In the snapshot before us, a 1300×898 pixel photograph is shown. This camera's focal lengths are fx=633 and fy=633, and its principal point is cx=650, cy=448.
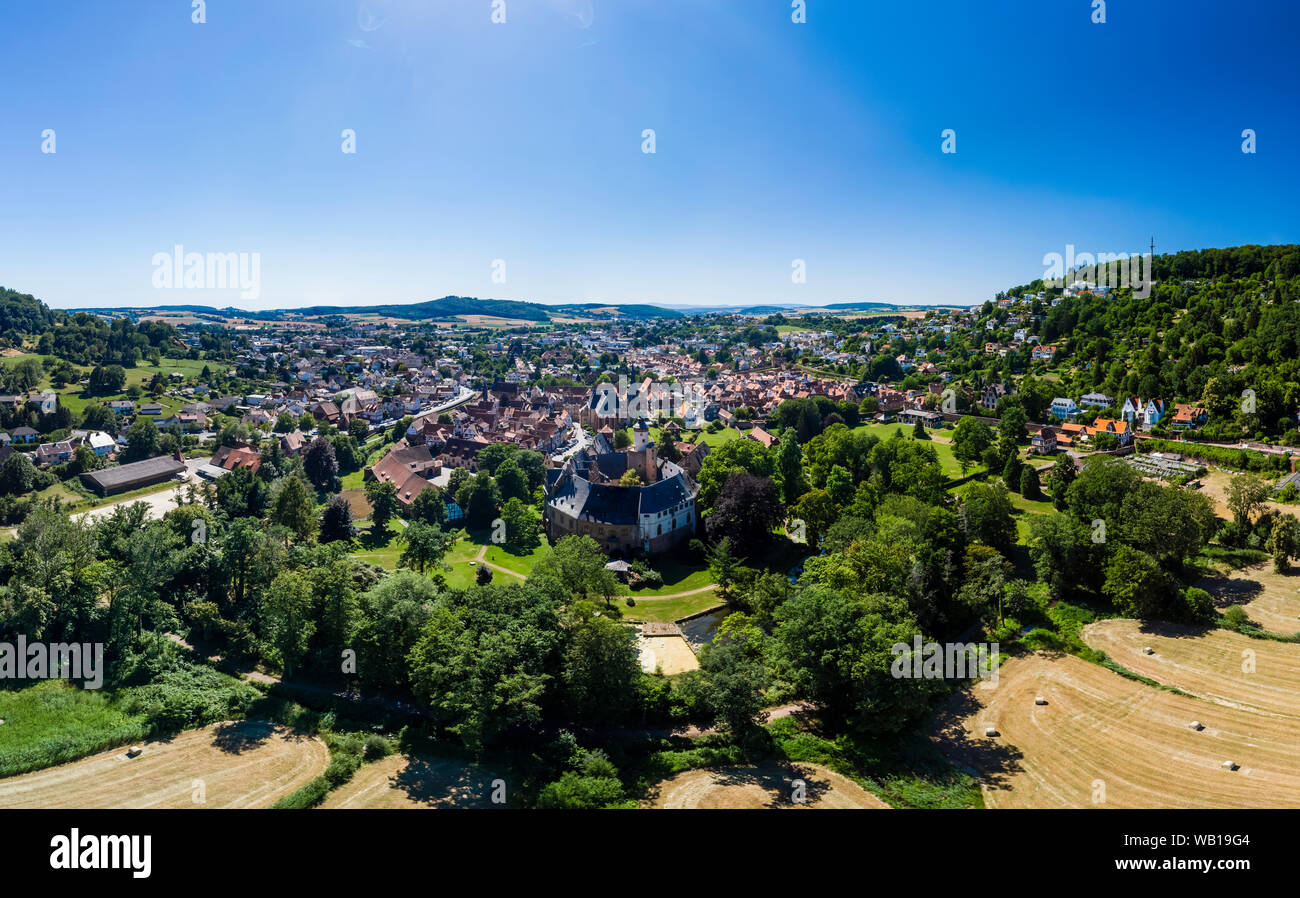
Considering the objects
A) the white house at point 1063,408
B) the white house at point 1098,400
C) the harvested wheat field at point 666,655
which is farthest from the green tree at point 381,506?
the white house at point 1098,400

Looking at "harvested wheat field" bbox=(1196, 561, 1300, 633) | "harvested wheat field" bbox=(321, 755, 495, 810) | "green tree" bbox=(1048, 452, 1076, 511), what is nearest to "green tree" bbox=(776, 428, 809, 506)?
"green tree" bbox=(1048, 452, 1076, 511)

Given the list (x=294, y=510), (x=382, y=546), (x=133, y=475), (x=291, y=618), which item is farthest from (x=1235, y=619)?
(x=133, y=475)

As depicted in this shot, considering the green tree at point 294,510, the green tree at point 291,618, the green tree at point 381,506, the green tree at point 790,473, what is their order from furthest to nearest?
the green tree at point 790,473, the green tree at point 381,506, the green tree at point 294,510, the green tree at point 291,618

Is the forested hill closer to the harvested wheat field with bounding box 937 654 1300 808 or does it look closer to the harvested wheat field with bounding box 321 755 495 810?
the harvested wheat field with bounding box 937 654 1300 808

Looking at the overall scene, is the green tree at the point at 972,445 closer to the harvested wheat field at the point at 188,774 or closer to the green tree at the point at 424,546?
the green tree at the point at 424,546

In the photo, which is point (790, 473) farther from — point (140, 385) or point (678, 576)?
point (140, 385)

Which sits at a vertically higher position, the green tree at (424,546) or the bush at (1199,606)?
the green tree at (424,546)
